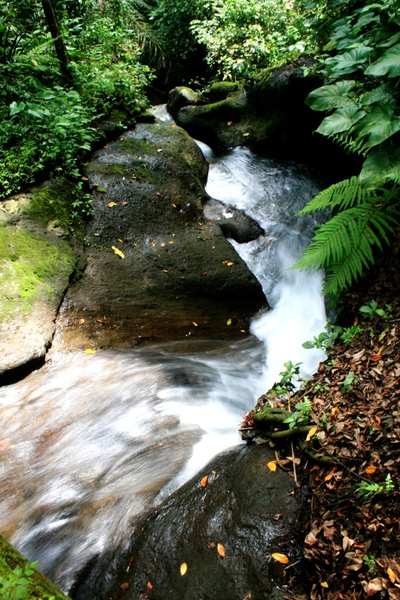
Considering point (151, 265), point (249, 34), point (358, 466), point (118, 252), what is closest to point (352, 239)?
point (358, 466)

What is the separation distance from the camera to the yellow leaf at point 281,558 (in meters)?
2.27

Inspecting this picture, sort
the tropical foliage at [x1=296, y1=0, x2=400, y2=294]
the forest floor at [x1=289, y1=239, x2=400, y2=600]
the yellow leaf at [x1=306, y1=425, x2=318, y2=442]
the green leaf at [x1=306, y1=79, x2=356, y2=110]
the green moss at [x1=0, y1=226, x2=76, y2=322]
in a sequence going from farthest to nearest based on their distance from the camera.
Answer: the green moss at [x1=0, y1=226, x2=76, y2=322] < the green leaf at [x1=306, y1=79, x2=356, y2=110] < the tropical foliage at [x1=296, y1=0, x2=400, y2=294] < the yellow leaf at [x1=306, y1=425, x2=318, y2=442] < the forest floor at [x1=289, y1=239, x2=400, y2=600]

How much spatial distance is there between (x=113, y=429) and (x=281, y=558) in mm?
1725

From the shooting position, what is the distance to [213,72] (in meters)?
10.6

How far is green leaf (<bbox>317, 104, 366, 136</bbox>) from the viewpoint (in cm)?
364

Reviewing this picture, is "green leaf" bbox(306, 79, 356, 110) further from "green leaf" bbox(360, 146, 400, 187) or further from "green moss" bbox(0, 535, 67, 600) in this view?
"green moss" bbox(0, 535, 67, 600)

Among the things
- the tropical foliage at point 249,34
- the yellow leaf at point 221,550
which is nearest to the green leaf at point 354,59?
the yellow leaf at point 221,550

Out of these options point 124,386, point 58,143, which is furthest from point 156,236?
point 124,386

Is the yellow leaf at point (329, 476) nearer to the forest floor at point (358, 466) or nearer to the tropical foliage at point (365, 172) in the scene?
the forest floor at point (358, 466)

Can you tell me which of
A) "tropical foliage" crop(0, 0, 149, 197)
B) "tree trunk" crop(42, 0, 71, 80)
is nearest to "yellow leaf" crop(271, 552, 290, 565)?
"tropical foliage" crop(0, 0, 149, 197)

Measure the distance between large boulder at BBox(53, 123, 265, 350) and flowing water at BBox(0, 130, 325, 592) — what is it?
0.32m

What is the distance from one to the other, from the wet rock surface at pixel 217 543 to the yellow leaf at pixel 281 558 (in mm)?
17

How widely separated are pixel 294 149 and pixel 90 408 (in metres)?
6.40

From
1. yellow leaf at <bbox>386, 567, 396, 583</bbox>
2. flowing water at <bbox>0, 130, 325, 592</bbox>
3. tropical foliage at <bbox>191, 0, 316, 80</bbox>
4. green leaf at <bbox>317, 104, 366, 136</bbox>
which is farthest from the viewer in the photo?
tropical foliage at <bbox>191, 0, 316, 80</bbox>
